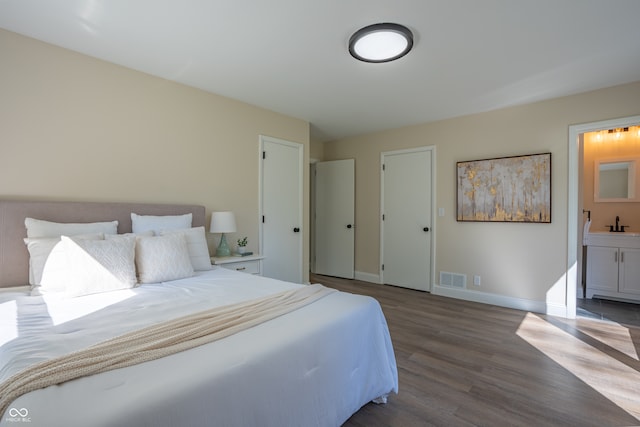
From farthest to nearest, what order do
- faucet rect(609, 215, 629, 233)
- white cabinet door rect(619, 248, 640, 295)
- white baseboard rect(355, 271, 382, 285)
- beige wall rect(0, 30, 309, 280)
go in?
Answer: white baseboard rect(355, 271, 382, 285) < faucet rect(609, 215, 629, 233) < white cabinet door rect(619, 248, 640, 295) < beige wall rect(0, 30, 309, 280)

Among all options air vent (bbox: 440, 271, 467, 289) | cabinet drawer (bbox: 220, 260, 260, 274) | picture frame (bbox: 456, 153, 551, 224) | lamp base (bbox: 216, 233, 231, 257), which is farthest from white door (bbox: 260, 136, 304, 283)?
picture frame (bbox: 456, 153, 551, 224)

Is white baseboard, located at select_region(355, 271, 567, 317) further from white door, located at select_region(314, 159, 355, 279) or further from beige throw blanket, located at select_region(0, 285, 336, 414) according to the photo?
beige throw blanket, located at select_region(0, 285, 336, 414)

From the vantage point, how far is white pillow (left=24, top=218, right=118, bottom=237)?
2.10 m

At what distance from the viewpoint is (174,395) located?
3.00 ft

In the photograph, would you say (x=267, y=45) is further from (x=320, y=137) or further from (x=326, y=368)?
(x=320, y=137)

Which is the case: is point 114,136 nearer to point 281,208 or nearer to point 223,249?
point 223,249

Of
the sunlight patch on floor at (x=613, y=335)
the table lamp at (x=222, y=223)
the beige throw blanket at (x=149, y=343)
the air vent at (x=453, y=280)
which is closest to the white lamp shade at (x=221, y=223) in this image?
the table lamp at (x=222, y=223)

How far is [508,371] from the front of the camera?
2244 mm

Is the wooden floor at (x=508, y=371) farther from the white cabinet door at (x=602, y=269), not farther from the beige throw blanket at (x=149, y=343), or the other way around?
the white cabinet door at (x=602, y=269)

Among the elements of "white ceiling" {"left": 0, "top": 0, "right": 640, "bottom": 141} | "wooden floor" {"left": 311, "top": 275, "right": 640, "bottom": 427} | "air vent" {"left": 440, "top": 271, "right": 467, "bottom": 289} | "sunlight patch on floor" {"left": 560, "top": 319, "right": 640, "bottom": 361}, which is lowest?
"wooden floor" {"left": 311, "top": 275, "right": 640, "bottom": 427}

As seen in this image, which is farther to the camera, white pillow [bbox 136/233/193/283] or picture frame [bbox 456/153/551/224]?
picture frame [bbox 456/153/551/224]

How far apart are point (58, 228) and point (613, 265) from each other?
5948 mm

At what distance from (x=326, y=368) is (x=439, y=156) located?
366 centimetres

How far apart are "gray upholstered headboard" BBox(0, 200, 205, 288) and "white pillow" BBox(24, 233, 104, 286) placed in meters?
0.14
